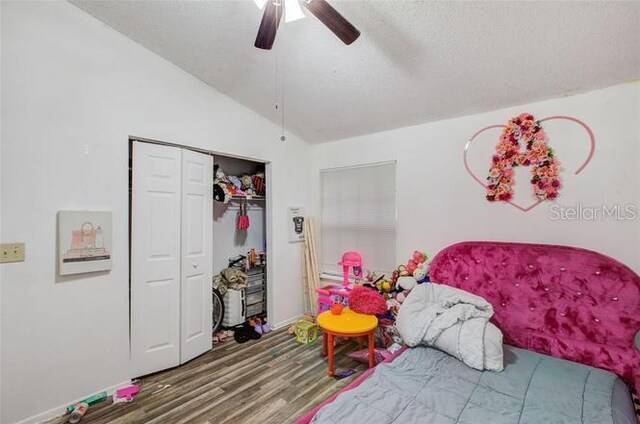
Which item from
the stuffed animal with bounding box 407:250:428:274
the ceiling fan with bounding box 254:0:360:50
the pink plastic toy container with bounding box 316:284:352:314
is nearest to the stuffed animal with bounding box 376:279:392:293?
the stuffed animal with bounding box 407:250:428:274

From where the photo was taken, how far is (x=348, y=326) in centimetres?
245

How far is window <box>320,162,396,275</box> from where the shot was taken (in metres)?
3.30

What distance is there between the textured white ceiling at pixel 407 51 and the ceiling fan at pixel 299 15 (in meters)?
0.46

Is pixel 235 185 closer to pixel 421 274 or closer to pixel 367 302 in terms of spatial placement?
pixel 367 302

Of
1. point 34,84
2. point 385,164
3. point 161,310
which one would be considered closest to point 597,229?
point 385,164

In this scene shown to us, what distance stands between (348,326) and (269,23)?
229 cm

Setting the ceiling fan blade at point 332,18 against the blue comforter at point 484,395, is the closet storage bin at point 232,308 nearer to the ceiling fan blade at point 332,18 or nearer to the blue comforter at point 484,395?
the blue comforter at point 484,395

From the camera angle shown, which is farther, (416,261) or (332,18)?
(416,261)

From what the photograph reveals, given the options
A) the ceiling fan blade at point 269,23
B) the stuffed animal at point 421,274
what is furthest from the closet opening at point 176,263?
the stuffed animal at point 421,274

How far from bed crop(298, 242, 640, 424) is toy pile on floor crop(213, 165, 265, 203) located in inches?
95.9

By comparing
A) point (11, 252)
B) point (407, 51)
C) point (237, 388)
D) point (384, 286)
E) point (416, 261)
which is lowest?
point (237, 388)

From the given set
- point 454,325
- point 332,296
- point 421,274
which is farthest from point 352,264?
point 454,325

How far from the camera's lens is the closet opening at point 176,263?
2.47 meters

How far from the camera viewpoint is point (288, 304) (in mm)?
3725
